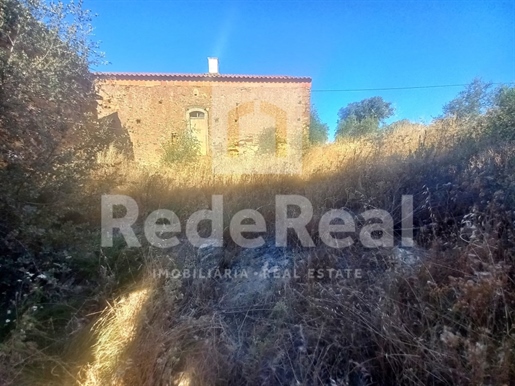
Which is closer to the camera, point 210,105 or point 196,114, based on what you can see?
point 210,105

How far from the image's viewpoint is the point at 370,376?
1.26 meters

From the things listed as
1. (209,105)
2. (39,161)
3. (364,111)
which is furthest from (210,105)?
(39,161)

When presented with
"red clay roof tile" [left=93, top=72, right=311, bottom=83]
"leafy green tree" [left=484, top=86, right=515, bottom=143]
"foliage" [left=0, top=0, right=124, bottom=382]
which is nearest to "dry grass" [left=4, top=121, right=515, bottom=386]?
"foliage" [left=0, top=0, right=124, bottom=382]

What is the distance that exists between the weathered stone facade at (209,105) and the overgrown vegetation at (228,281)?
8.82 meters

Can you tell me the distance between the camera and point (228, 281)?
2084mm

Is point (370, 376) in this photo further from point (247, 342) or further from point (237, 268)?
point (237, 268)

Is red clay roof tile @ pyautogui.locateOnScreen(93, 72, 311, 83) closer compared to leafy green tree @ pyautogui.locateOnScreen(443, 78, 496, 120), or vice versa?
leafy green tree @ pyautogui.locateOnScreen(443, 78, 496, 120)

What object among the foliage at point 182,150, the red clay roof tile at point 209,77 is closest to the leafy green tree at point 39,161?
the foliage at point 182,150

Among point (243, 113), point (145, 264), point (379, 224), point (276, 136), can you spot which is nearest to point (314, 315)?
point (379, 224)

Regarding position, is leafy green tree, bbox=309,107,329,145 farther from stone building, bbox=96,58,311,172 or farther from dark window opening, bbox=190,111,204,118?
dark window opening, bbox=190,111,204,118

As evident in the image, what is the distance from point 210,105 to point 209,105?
48mm

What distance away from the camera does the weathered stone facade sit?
1139cm

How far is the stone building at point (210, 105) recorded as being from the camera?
11.4 metres

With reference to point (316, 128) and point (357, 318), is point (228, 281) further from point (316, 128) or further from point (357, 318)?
point (316, 128)
